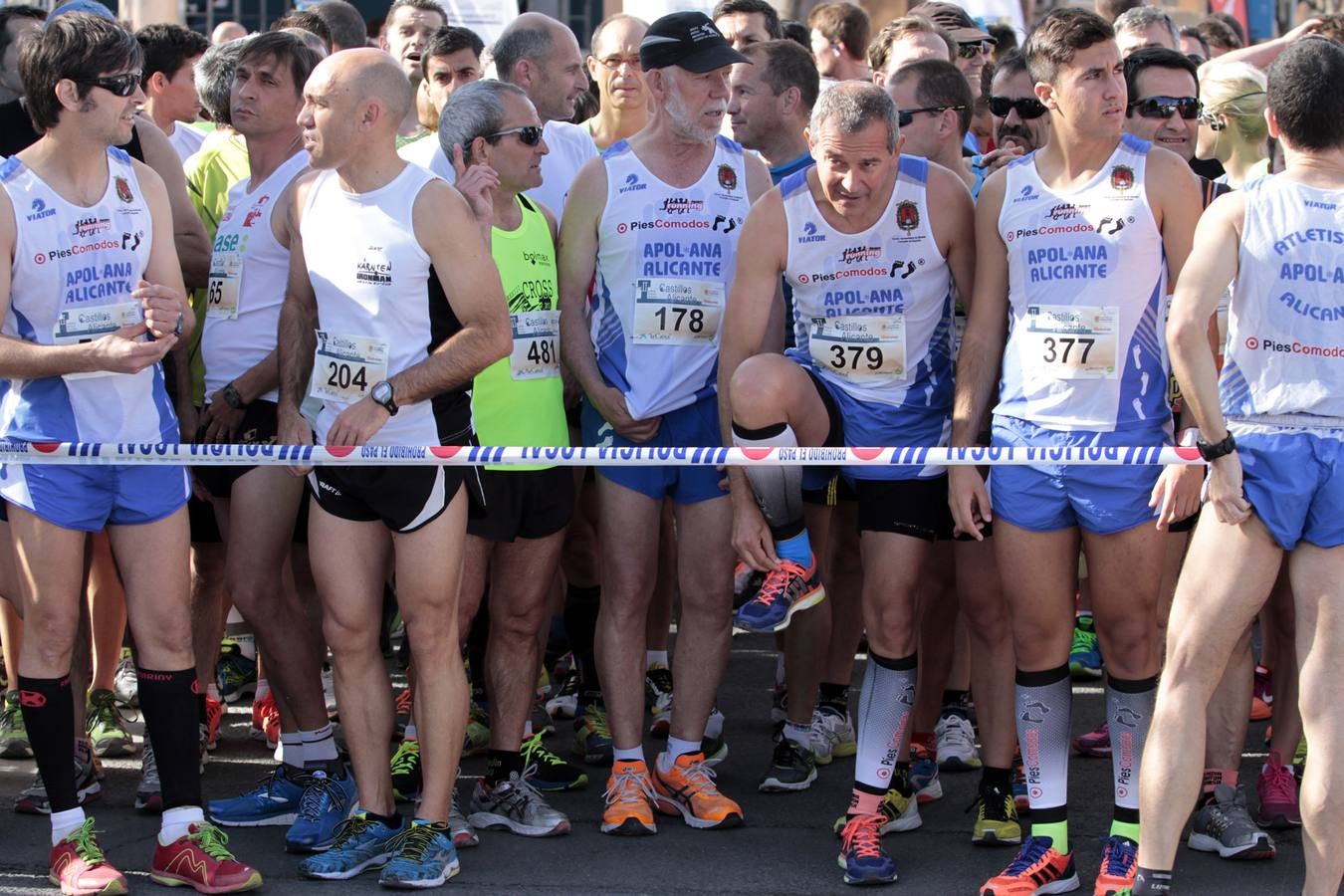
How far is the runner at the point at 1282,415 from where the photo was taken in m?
4.18

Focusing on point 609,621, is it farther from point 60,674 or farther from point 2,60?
point 2,60

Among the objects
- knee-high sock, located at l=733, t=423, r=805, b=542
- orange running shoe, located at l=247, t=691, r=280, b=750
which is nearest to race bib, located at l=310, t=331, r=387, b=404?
knee-high sock, located at l=733, t=423, r=805, b=542

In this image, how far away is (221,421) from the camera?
553 centimetres

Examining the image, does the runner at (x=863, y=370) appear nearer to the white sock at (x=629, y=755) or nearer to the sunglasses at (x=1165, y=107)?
the white sock at (x=629, y=755)

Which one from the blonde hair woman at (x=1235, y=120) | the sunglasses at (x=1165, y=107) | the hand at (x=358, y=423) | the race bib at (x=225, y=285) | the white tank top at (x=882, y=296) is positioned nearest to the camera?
the hand at (x=358, y=423)

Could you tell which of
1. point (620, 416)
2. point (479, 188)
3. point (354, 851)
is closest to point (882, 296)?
point (620, 416)

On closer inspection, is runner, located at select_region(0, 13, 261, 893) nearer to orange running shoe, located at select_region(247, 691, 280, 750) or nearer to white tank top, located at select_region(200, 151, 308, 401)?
white tank top, located at select_region(200, 151, 308, 401)

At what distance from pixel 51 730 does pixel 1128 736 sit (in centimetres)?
289

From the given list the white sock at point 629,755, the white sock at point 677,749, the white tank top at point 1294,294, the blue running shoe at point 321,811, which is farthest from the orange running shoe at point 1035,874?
the blue running shoe at point 321,811

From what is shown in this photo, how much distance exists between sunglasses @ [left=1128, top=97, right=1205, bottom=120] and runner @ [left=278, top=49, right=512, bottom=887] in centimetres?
226

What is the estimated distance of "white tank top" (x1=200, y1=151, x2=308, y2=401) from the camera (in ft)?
18.1

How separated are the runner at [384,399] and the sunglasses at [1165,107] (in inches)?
89.1

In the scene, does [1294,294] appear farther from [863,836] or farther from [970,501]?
[863,836]

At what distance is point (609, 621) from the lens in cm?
550
